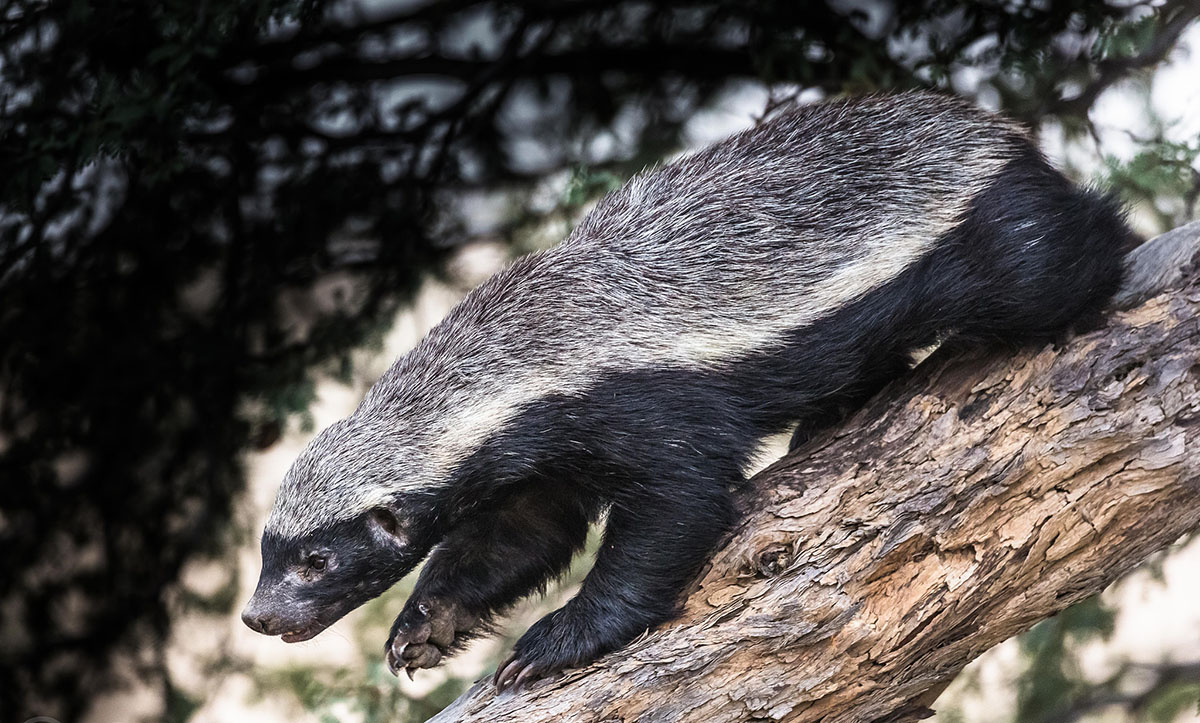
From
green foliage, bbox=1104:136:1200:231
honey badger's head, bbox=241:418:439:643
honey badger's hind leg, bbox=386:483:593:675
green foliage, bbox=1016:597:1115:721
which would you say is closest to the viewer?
honey badger's head, bbox=241:418:439:643

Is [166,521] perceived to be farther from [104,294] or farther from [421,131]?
[421,131]

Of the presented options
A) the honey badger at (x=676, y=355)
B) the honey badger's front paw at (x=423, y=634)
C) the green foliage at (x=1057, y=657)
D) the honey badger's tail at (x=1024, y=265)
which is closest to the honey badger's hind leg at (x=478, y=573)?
the honey badger's front paw at (x=423, y=634)

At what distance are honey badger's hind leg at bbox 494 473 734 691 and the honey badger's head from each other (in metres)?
0.46

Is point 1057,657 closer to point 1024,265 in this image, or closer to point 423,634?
point 1024,265

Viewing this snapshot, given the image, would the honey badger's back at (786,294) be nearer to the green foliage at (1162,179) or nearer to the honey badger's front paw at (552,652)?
the honey badger's front paw at (552,652)

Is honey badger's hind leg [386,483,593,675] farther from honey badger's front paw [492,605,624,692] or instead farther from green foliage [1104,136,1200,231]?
green foliage [1104,136,1200,231]

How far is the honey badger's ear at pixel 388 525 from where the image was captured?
3.02 m

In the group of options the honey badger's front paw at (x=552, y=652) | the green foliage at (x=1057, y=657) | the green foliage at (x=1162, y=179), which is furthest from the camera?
the green foliage at (x=1057, y=657)

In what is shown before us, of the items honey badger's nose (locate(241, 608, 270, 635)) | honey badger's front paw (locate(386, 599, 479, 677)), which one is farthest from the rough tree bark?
honey badger's nose (locate(241, 608, 270, 635))

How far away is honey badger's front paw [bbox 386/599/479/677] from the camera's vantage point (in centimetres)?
339

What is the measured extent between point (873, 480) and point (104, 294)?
3585mm

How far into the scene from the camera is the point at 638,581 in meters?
Answer: 2.88

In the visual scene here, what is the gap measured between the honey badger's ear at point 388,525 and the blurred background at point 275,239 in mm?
1553

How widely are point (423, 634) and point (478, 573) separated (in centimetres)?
24
